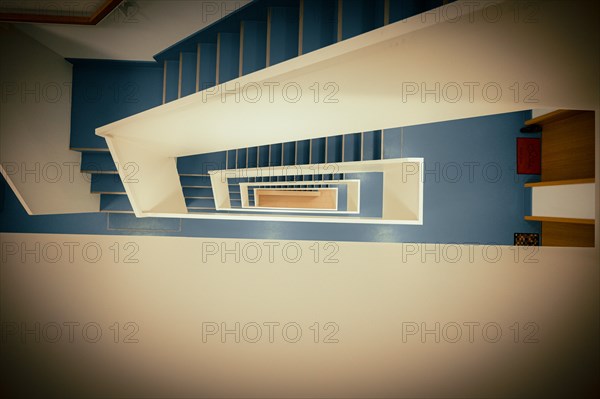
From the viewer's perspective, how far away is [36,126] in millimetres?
2227

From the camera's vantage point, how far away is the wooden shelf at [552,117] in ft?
9.90

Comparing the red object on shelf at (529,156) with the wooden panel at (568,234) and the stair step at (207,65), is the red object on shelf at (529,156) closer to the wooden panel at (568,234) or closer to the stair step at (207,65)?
the wooden panel at (568,234)

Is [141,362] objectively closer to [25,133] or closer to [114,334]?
[114,334]

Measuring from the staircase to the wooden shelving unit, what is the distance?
1.70 m

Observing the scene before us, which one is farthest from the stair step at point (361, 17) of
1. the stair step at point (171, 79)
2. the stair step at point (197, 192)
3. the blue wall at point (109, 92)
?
the stair step at point (197, 192)

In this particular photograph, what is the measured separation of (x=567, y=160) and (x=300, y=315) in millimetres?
3788

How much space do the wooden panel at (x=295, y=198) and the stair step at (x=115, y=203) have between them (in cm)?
239

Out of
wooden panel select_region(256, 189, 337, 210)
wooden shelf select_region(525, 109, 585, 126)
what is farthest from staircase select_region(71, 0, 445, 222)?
wooden shelf select_region(525, 109, 585, 126)

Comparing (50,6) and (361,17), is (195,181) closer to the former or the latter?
(50,6)

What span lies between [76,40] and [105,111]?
0.56 m

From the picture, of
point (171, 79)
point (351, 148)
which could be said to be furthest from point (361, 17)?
point (171, 79)

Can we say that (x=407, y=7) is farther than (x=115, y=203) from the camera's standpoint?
No

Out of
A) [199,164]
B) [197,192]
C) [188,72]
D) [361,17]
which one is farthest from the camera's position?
[197,192]

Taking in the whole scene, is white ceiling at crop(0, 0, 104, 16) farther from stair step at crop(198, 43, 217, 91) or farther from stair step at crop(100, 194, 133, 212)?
stair step at crop(100, 194, 133, 212)
